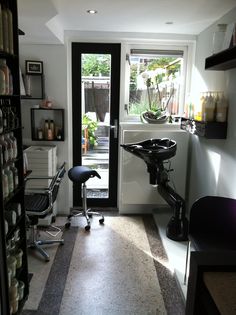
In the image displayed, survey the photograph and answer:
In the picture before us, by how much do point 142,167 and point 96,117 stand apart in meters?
0.88

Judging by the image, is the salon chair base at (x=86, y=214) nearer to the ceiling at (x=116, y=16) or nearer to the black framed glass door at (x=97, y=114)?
the black framed glass door at (x=97, y=114)

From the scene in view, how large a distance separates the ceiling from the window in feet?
1.06

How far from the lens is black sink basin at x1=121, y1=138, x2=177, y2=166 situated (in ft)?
9.36

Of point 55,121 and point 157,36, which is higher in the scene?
point 157,36

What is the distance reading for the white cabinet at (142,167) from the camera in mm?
3367

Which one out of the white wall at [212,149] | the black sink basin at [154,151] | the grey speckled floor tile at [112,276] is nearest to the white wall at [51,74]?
the black sink basin at [154,151]

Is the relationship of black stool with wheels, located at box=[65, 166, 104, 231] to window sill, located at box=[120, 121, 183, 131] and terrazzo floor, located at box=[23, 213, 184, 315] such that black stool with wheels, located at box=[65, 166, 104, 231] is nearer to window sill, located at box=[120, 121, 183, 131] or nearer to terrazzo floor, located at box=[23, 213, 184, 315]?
terrazzo floor, located at box=[23, 213, 184, 315]

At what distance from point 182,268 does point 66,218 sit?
162cm

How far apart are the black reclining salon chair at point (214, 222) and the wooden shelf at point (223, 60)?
102cm

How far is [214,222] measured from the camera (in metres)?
2.12

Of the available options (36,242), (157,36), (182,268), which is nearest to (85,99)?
(157,36)

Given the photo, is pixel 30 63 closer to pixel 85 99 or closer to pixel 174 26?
A: pixel 85 99

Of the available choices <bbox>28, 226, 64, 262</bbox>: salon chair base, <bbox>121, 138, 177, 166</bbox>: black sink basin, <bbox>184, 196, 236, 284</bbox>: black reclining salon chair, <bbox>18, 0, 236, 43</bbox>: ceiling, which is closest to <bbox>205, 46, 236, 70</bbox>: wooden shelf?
<bbox>18, 0, 236, 43</bbox>: ceiling

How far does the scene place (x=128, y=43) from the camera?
136 inches
